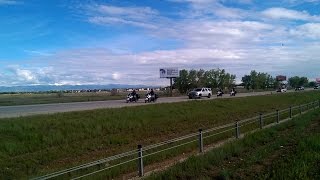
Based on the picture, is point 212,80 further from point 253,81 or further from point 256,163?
point 256,163

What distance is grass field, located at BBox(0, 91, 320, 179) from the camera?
19156 millimetres

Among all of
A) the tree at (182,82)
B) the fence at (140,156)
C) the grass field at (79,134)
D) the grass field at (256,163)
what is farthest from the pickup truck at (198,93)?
the grass field at (256,163)

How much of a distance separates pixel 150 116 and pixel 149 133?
17.4ft

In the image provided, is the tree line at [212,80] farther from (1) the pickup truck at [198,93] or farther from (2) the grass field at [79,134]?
(2) the grass field at [79,134]

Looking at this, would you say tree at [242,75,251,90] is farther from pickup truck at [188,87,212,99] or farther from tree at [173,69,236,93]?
pickup truck at [188,87,212,99]

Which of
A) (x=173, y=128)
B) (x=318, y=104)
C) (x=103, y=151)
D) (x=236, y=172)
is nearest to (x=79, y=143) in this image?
(x=103, y=151)

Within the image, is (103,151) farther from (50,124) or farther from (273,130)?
(273,130)

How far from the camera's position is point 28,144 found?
21.3 meters

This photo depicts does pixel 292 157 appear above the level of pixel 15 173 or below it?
above

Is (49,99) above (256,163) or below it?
above

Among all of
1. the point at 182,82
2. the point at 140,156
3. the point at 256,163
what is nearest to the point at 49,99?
the point at 182,82

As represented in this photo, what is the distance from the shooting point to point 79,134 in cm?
2467

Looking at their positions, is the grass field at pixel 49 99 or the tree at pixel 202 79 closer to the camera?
the grass field at pixel 49 99

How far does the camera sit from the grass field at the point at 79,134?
62.8 feet
